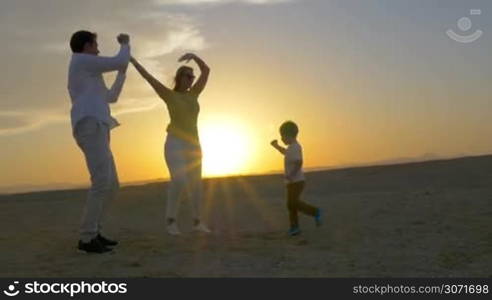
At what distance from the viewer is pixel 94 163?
7.27 metres

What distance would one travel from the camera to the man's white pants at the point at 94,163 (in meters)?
7.24

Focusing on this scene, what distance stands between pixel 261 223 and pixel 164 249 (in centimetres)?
364

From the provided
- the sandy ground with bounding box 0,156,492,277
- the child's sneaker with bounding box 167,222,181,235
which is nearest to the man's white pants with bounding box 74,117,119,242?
the sandy ground with bounding box 0,156,492,277

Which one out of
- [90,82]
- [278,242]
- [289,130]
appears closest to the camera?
[90,82]

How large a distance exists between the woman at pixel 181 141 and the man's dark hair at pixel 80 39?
1.17 m

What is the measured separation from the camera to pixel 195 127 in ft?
29.9

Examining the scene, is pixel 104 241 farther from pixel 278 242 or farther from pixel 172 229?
pixel 278 242

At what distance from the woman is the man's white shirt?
50.3 inches

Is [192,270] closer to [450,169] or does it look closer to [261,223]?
[261,223]

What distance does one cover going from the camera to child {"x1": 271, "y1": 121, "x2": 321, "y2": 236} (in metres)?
9.26

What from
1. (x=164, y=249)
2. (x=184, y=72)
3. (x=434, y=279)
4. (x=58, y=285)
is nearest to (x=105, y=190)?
(x=164, y=249)

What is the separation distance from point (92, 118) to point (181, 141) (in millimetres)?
1845

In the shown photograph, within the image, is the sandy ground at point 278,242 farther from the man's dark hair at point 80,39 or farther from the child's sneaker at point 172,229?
the man's dark hair at point 80,39

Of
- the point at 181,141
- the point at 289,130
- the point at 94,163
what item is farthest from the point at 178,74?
the point at 94,163
